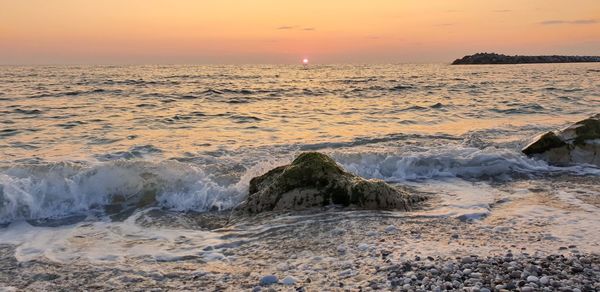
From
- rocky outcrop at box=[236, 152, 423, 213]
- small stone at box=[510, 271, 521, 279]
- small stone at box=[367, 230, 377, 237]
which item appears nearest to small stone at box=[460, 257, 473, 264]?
small stone at box=[510, 271, 521, 279]

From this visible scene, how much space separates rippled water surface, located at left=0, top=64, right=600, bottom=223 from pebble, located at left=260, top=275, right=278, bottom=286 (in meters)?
3.52

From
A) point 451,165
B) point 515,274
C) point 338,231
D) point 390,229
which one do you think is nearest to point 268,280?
point 338,231

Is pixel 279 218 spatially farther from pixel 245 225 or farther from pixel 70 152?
pixel 70 152

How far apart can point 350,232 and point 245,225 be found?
1.48 metres

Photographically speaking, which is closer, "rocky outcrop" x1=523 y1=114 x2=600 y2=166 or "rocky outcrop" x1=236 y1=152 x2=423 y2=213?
"rocky outcrop" x1=236 y1=152 x2=423 y2=213

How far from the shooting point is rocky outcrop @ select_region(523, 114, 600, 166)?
10.0 m

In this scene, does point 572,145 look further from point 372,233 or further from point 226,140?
point 226,140

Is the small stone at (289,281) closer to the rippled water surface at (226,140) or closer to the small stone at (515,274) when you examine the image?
the small stone at (515,274)

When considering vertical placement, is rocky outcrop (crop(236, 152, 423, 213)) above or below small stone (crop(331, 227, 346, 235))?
above

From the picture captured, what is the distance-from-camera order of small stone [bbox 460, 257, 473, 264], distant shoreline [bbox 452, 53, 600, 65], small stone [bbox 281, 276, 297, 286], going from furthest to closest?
distant shoreline [bbox 452, 53, 600, 65]
small stone [bbox 460, 257, 473, 264]
small stone [bbox 281, 276, 297, 286]

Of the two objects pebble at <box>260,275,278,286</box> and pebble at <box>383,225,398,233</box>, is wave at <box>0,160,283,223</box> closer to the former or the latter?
pebble at <box>383,225,398,233</box>

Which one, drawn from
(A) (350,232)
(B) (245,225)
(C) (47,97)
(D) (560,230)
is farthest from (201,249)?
(C) (47,97)

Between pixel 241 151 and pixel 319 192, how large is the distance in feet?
16.4

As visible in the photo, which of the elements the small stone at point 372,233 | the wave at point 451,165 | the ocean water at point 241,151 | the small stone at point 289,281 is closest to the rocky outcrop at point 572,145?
the wave at point 451,165
